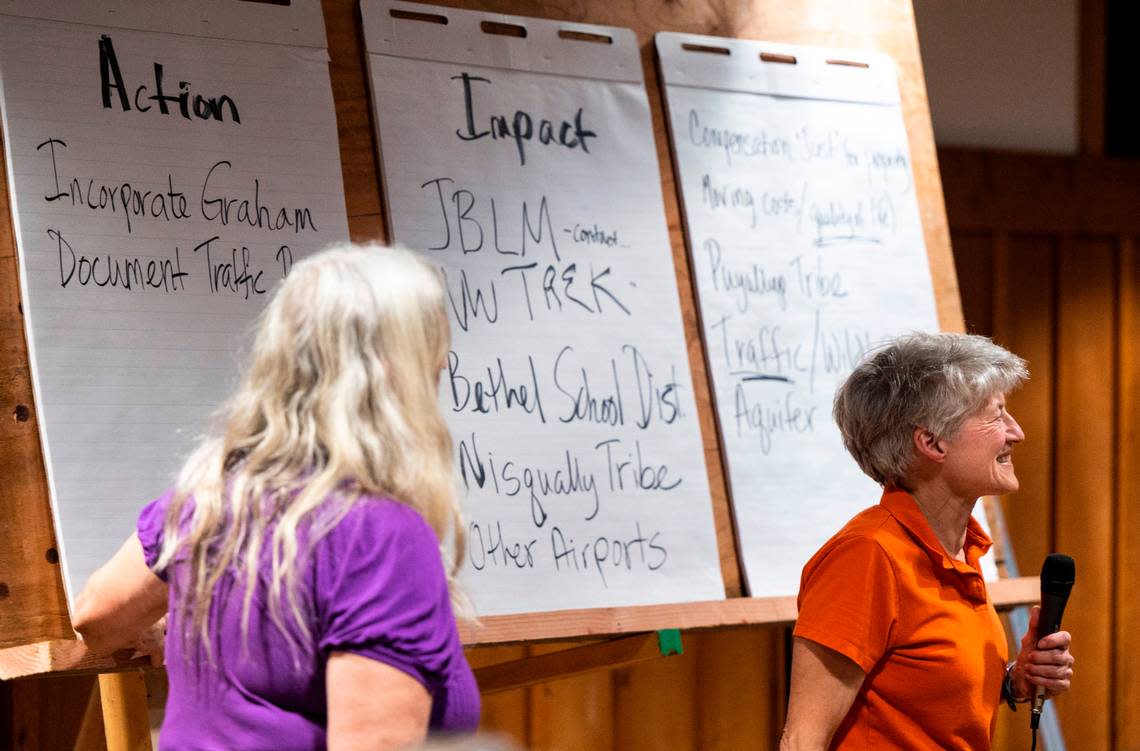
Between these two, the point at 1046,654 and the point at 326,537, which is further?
the point at 1046,654

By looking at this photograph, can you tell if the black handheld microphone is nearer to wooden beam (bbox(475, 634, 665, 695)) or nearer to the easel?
the easel

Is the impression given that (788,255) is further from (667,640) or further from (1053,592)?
(1053,592)

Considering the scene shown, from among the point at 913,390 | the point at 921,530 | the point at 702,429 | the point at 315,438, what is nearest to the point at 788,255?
the point at 702,429

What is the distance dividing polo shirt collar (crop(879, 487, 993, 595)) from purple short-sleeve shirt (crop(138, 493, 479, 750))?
2.83 ft

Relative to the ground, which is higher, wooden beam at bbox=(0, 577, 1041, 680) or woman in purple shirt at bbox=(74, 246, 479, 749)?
woman in purple shirt at bbox=(74, 246, 479, 749)

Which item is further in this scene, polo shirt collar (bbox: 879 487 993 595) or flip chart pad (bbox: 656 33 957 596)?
flip chart pad (bbox: 656 33 957 596)

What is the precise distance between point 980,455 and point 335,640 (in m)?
1.12

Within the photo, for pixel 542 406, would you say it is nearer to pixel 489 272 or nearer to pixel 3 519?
pixel 489 272

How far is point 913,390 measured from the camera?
2.01 m

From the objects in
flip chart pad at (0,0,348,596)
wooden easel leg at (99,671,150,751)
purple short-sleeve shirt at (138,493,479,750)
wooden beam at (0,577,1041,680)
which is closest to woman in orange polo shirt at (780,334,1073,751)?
wooden beam at (0,577,1041,680)

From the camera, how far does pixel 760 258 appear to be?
266cm

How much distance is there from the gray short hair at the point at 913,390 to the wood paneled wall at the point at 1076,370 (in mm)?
2346

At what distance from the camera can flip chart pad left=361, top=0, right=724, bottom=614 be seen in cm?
232

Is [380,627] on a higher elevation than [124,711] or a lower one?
higher
